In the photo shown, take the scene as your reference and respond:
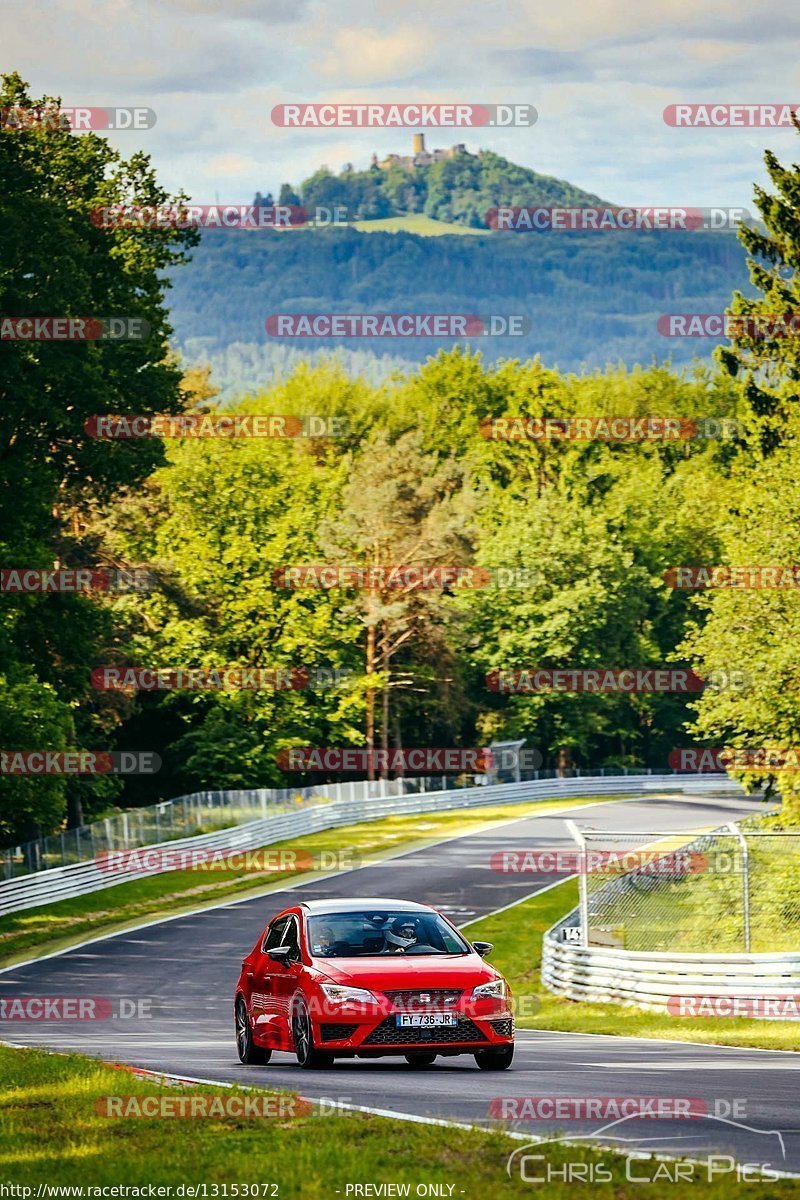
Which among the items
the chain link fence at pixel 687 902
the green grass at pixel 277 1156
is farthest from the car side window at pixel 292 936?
the chain link fence at pixel 687 902

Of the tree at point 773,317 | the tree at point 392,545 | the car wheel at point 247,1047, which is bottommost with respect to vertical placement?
the car wheel at point 247,1047

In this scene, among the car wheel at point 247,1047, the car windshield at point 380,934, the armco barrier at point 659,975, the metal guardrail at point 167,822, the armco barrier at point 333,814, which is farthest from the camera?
the metal guardrail at point 167,822

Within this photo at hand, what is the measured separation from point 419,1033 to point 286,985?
1.47 meters

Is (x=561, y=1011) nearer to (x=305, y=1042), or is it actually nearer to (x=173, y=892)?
(x=305, y=1042)

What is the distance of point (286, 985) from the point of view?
48.2ft

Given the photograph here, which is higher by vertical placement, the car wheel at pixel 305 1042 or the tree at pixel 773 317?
the tree at pixel 773 317

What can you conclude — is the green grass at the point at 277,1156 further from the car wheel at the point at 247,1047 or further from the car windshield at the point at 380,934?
the car wheel at the point at 247,1047

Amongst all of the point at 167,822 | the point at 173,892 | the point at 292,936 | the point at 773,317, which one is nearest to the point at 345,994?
the point at 292,936

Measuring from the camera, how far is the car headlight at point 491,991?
13.8m

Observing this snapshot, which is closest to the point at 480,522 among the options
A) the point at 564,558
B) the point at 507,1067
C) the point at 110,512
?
the point at 564,558

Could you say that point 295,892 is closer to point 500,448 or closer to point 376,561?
point 376,561

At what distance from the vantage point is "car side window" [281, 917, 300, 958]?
14937mm

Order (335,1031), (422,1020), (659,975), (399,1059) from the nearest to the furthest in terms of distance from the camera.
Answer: (422,1020) < (335,1031) < (399,1059) < (659,975)

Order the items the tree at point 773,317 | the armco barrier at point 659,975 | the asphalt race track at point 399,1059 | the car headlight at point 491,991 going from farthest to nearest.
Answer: the tree at point 773,317
the armco barrier at point 659,975
the car headlight at point 491,991
the asphalt race track at point 399,1059
